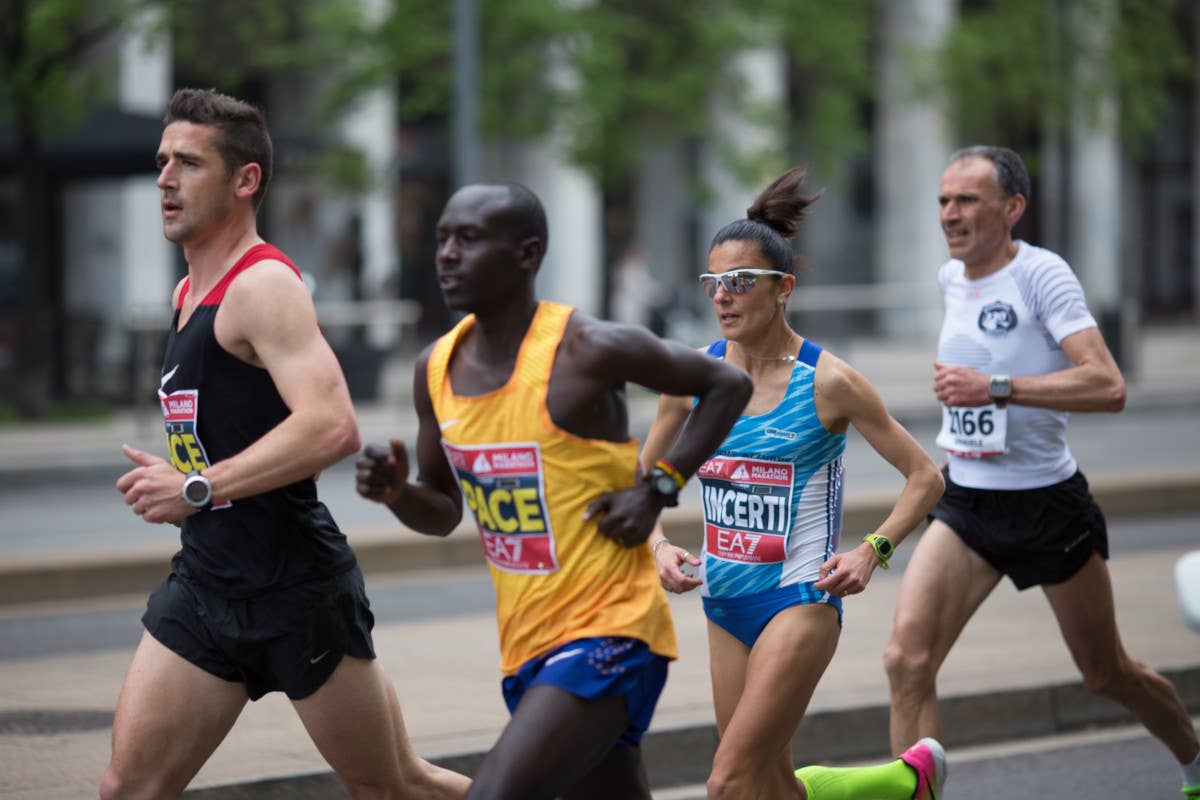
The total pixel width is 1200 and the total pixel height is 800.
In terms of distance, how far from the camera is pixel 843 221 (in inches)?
1654

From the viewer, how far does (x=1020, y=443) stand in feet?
19.9

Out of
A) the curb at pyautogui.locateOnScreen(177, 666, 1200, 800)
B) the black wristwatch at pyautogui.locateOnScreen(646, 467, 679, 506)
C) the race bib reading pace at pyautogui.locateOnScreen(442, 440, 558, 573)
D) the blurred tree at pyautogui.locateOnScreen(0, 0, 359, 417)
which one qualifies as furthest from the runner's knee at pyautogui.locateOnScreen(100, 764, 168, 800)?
the blurred tree at pyautogui.locateOnScreen(0, 0, 359, 417)

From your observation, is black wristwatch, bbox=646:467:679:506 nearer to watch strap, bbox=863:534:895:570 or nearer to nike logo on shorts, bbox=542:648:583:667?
nike logo on shorts, bbox=542:648:583:667

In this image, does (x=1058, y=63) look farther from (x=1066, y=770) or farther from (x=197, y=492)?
(x=197, y=492)

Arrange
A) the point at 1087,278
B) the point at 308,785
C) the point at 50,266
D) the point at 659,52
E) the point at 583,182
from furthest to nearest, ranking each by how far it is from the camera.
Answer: the point at 1087,278
the point at 583,182
the point at 659,52
the point at 50,266
the point at 308,785

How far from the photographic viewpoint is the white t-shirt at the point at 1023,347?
602 centimetres

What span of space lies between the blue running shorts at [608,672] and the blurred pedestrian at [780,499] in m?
0.57

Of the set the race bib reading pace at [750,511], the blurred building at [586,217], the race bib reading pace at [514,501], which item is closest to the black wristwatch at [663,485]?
the race bib reading pace at [514,501]

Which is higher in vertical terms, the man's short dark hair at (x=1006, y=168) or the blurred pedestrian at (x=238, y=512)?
the man's short dark hair at (x=1006, y=168)

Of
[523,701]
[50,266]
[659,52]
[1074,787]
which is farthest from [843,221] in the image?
[523,701]

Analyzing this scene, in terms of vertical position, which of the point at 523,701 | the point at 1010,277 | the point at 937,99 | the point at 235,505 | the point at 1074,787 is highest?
the point at 937,99

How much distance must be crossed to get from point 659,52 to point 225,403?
82.5 ft

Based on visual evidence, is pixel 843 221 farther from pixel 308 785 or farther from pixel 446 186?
pixel 308 785

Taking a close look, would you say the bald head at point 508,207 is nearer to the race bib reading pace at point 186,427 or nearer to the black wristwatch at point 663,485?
the black wristwatch at point 663,485
